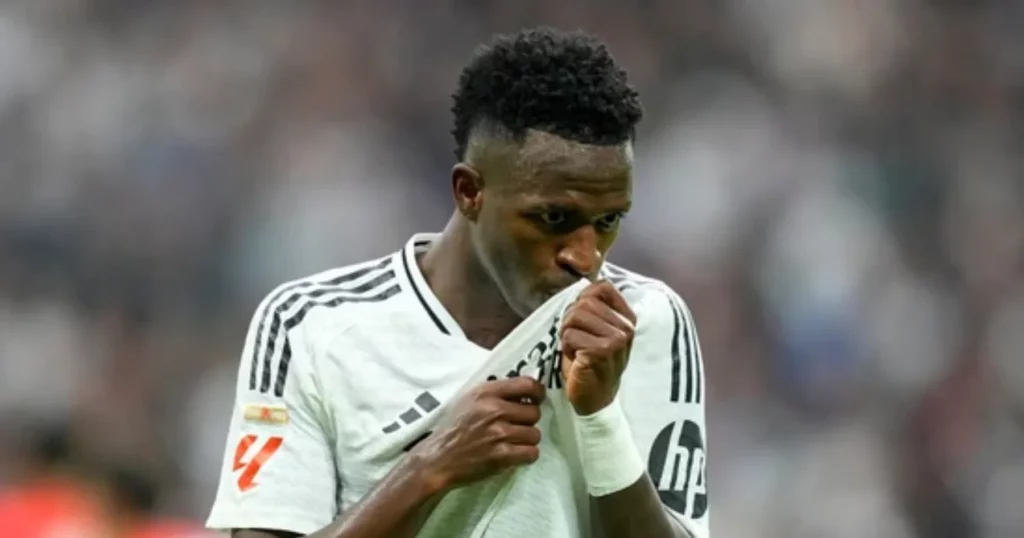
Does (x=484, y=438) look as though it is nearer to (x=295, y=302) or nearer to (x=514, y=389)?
(x=514, y=389)

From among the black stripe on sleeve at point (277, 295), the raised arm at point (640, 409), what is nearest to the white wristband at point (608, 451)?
the raised arm at point (640, 409)

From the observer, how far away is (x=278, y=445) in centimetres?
215

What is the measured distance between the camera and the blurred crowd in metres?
4.29

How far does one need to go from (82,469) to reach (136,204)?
855 mm

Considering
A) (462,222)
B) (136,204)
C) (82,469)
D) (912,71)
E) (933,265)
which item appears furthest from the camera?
(912,71)

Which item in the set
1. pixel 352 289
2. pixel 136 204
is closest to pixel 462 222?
pixel 352 289

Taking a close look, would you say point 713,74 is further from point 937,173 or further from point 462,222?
point 462,222

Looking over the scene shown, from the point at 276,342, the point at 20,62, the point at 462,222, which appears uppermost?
the point at 20,62

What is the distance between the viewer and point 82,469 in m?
4.03

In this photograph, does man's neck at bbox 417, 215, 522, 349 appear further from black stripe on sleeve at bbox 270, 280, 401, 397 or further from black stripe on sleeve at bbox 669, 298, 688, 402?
black stripe on sleeve at bbox 669, 298, 688, 402

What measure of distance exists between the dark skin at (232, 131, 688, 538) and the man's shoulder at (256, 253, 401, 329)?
18cm

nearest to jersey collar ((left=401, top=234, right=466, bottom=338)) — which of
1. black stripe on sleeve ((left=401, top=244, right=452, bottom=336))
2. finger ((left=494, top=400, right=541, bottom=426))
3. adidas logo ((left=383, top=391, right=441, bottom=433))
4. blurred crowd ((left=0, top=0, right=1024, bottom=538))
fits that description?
black stripe on sleeve ((left=401, top=244, right=452, bottom=336))

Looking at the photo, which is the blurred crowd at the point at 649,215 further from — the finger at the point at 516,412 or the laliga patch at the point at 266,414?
the finger at the point at 516,412

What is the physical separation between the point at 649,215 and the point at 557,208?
268 centimetres
